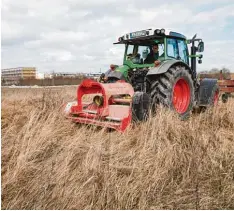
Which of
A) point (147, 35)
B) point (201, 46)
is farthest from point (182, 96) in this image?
point (201, 46)

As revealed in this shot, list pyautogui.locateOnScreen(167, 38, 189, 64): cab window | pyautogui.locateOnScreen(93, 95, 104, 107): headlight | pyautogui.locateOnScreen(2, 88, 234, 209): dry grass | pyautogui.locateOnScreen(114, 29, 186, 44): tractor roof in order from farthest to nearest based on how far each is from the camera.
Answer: pyautogui.locateOnScreen(167, 38, 189, 64): cab window, pyautogui.locateOnScreen(114, 29, 186, 44): tractor roof, pyautogui.locateOnScreen(93, 95, 104, 107): headlight, pyautogui.locateOnScreen(2, 88, 234, 209): dry grass

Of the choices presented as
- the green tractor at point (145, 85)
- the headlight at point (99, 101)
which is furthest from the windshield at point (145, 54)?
the headlight at point (99, 101)

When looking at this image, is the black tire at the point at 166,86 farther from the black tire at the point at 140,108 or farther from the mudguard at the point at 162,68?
the black tire at the point at 140,108

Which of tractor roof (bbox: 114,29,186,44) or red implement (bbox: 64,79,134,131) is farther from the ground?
tractor roof (bbox: 114,29,186,44)

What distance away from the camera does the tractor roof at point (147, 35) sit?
20.9ft

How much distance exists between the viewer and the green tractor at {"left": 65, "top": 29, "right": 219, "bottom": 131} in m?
5.24

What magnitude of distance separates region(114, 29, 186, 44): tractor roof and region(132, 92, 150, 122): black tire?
199 cm

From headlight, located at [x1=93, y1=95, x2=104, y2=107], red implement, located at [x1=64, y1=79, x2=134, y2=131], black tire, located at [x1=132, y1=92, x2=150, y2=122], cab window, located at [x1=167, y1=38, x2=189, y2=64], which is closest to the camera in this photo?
black tire, located at [x1=132, y1=92, x2=150, y2=122]

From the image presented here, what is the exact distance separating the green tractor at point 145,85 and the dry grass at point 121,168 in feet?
2.05

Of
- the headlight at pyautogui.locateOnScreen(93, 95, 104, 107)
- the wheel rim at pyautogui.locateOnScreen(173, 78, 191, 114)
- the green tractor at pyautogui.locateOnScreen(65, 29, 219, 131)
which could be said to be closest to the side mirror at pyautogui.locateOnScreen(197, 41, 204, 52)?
the green tractor at pyautogui.locateOnScreen(65, 29, 219, 131)

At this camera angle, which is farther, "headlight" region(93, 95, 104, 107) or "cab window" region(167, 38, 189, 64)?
"cab window" region(167, 38, 189, 64)

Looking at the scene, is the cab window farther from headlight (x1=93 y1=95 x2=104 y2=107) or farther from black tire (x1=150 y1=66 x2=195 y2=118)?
headlight (x1=93 y1=95 x2=104 y2=107)

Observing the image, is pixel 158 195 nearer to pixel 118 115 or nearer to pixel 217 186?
pixel 217 186

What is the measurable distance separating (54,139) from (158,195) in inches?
73.6
